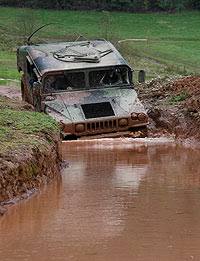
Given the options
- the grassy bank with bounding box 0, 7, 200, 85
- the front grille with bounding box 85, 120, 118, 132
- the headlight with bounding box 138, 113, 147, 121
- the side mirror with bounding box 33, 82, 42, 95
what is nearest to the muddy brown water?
the front grille with bounding box 85, 120, 118, 132

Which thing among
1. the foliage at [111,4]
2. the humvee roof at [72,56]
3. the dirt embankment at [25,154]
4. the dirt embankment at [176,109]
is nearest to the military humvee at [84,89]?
the humvee roof at [72,56]

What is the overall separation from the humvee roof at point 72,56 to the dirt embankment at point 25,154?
316 centimetres

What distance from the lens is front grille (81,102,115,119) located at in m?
15.0

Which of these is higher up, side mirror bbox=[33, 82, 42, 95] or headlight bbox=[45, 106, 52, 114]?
side mirror bbox=[33, 82, 42, 95]

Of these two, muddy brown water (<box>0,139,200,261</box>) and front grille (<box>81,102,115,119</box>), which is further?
front grille (<box>81,102,115,119</box>)

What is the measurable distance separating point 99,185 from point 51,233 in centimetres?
266

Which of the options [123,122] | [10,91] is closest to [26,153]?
[123,122]

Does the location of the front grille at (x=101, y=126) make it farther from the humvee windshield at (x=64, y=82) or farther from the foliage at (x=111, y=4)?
the foliage at (x=111, y=4)

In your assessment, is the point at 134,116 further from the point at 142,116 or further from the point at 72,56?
the point at 72,56

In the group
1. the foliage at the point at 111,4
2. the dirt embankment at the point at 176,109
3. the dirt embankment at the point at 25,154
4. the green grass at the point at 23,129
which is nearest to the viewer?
the dirt embankment at the point at 25,154

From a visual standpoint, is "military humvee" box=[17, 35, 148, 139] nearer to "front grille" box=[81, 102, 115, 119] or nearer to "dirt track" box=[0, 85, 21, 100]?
"front grille" box=[81, 102, 115, 119]

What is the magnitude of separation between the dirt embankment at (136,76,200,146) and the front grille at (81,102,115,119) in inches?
56.0

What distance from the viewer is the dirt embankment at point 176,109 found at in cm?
1569

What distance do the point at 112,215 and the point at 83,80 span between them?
299 inches
